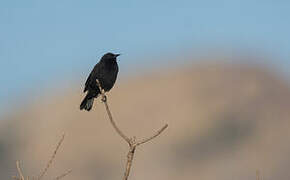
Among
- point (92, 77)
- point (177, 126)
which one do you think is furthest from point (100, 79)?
point (177, 126)

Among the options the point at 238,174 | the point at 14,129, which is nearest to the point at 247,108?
the point at 238,174

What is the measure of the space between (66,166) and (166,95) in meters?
21.8

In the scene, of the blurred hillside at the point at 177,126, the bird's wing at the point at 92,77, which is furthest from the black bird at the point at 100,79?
the blurred hillside at the point at 177,126

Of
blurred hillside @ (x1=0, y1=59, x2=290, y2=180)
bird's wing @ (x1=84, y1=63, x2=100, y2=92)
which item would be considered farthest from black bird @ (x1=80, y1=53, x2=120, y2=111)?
blurred hillside @ (x1=0, y1=59, x2=290, y2=180)

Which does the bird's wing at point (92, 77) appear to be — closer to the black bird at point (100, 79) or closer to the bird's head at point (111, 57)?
the black bird at point (100, 79)

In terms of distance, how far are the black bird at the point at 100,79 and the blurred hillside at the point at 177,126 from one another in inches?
3997

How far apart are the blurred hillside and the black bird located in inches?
3997

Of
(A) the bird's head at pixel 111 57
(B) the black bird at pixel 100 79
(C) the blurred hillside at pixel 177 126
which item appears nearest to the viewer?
(B) the black bird at pixel 100 79

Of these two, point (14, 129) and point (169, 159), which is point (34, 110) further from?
point (169, 159)

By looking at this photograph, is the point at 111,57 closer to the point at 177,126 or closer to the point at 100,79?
the point at 100,79

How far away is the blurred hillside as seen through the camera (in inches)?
4796

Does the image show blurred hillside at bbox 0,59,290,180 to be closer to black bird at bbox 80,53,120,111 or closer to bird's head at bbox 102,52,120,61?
bird's head at bbox 102,52,120,61

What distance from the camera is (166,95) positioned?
133750 mm

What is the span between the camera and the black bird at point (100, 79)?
43.8 ft
